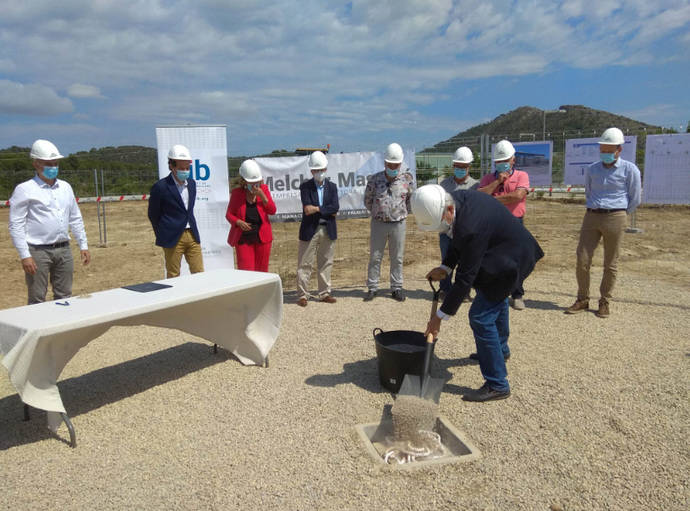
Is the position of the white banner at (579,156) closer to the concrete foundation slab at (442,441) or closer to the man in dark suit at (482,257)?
the man in dark suit at (482,257)

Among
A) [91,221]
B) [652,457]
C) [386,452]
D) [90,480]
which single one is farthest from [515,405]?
[91,221]

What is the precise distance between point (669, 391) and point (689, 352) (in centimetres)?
110

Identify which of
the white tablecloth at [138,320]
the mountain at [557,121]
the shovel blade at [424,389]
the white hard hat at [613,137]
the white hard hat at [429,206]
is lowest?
the shovel blade at [424,389]

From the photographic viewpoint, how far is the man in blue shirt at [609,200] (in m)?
5.99

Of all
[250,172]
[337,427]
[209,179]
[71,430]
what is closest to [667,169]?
[250,172]

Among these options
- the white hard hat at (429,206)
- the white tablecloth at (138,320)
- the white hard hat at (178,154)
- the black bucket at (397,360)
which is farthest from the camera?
the white hard hat at (178,154)

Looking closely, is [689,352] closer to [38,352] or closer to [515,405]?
[515,405]

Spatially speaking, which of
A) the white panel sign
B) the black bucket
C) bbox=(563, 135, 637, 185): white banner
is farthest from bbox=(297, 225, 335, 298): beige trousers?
bbox=(563, 135, 637, 185): white banner

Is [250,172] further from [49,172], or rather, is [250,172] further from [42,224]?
[42,224]

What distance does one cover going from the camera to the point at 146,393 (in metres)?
4.39

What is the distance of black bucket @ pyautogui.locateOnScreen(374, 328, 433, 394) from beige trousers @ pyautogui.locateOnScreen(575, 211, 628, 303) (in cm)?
292

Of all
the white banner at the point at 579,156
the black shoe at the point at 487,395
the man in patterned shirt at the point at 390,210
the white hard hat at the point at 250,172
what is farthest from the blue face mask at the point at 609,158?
the white banner at the point at 579,156

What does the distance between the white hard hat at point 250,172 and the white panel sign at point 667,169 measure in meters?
9.28

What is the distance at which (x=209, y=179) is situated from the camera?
7117mm
